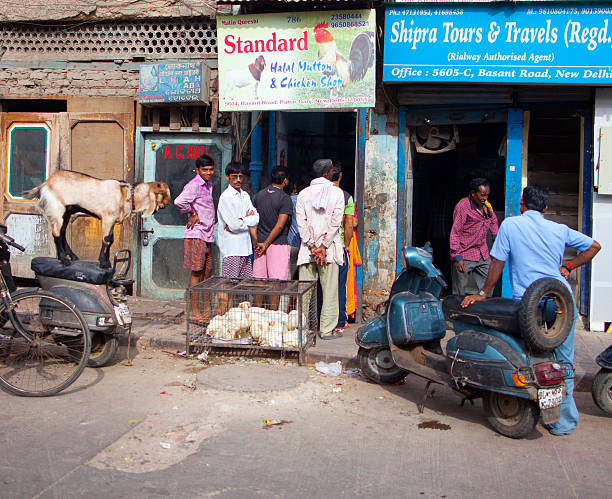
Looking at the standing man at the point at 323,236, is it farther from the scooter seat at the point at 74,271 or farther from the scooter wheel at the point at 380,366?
the scooter seat at the point at 74,271

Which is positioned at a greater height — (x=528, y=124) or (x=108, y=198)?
(x=528, y=124)

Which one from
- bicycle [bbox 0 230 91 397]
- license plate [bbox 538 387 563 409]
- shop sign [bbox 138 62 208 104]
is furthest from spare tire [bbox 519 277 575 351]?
shop sign [bbox 138 62 208 104]

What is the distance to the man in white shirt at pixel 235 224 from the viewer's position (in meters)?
7.16

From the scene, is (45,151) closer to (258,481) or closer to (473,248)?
(473,248)

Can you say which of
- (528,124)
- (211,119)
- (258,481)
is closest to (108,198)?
(211,119)

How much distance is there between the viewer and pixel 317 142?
10.1 metres

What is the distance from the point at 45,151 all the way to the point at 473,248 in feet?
19.7

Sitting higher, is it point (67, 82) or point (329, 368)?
point (67, 82)

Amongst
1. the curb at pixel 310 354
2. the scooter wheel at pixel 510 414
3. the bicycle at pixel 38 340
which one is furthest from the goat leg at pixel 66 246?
the scooter wheel at pixel 510 414

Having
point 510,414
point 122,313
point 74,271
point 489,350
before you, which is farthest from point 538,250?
point 74,271

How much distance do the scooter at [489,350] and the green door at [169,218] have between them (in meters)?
4.13

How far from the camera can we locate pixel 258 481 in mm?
3734

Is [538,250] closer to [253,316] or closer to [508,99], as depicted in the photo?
[253,316]

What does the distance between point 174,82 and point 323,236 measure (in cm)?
324
